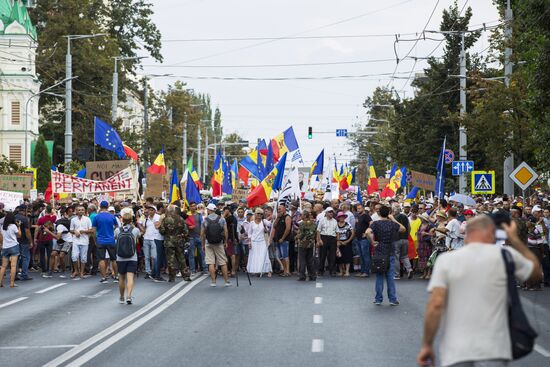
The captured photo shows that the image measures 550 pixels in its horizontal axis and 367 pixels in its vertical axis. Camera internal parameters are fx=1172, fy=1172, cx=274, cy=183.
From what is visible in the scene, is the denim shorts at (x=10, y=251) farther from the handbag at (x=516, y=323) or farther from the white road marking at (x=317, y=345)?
the handbag at (x=516, y=323)

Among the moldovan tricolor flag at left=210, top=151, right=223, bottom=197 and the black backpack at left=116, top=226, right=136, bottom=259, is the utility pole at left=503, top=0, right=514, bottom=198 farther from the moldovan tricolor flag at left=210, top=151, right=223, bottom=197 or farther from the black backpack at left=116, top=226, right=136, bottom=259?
the black backpack at left=116, top=226, right=136, bottom=259

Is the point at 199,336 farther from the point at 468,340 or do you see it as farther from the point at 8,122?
the point at 8,122

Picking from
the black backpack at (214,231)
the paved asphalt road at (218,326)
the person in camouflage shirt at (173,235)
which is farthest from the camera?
the person in camouflage shirt at (173,235)

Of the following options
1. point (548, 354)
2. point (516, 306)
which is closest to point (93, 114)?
point (548, 354)

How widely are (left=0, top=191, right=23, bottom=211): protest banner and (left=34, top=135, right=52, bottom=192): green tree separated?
40923mm

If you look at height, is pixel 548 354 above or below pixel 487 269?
below

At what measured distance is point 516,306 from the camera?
756cm

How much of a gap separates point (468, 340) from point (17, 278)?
2104 cm

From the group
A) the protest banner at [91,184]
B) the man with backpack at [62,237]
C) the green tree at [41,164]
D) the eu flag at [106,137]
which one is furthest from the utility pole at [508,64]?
the green tree at [41,164]

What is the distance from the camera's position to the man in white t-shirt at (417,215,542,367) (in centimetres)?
735

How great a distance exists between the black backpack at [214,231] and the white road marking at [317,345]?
9.25m

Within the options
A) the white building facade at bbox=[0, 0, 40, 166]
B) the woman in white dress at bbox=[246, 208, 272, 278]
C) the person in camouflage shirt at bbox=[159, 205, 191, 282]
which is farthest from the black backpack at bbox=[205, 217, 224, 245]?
the white building facade at bbox=[0, 0, 40, 166]

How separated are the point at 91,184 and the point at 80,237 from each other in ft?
27.2

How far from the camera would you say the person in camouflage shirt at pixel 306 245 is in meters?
26.0
